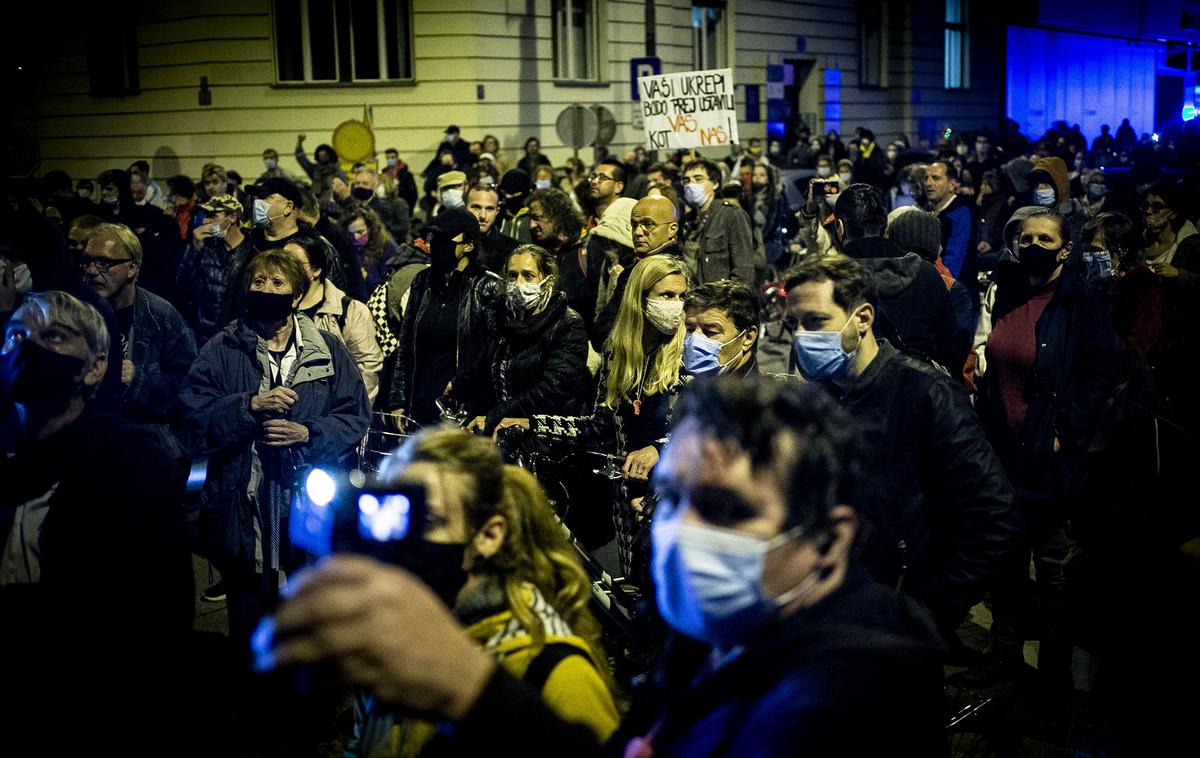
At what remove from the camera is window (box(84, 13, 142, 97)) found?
2564cm

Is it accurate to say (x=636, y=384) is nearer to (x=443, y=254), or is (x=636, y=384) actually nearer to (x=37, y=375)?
(x=443, y=254)

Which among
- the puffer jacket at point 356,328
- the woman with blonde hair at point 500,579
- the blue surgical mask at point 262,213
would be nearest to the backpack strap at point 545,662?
the woman with blonde hair at point 500,579

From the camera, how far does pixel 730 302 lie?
487 cm

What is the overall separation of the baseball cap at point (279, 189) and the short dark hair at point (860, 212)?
12.0 ft

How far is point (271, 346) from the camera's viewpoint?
209 inches

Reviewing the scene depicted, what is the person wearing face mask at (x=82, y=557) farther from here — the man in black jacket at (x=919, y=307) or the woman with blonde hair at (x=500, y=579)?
the man in black jacket at (x=919, y=307)

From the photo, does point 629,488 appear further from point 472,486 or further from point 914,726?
point 914,726

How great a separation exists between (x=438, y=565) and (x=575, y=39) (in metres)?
25.0

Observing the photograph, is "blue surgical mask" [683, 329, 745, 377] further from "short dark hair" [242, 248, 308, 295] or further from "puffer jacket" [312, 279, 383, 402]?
"puffer jacket" [312, 279, 383, 402]

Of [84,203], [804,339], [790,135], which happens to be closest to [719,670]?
[804,339]

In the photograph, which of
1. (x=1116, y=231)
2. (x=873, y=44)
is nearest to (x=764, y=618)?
(x=1116, y=231)

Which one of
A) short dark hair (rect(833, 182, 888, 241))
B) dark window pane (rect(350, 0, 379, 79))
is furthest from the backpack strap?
dark window pane (rect(350, 0, 379, 79))

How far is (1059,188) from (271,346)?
7.89 meters

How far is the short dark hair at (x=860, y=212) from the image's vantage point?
21.6ft
